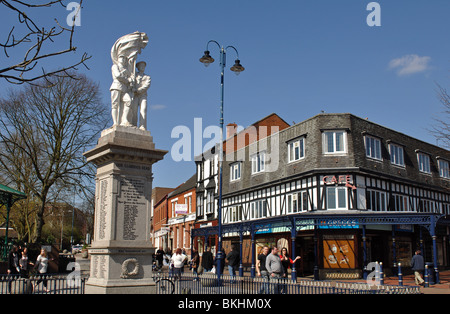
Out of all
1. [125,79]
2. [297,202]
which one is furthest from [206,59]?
[297,202]

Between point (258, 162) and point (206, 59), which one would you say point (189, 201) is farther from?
point (206, 59)

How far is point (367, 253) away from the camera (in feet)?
92.2

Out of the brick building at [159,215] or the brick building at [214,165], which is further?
the brick building at [159,215]

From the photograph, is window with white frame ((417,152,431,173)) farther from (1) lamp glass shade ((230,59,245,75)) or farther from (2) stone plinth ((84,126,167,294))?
(2) stone plinth ((84,126,167,294))

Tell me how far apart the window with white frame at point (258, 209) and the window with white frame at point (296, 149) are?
182 inches

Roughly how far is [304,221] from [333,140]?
19.8 ft

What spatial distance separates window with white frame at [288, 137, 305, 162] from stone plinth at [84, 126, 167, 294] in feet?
65.2

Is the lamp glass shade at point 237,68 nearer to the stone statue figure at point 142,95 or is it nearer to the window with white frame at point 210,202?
the stone statue figure at point 142,95

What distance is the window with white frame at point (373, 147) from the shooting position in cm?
2989

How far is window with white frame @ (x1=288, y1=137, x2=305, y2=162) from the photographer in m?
30.9

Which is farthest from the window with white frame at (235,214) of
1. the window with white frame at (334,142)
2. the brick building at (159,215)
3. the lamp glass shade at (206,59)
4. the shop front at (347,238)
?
the lamp glass shade at (206,59)

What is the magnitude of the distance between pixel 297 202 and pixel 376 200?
5.14 m
